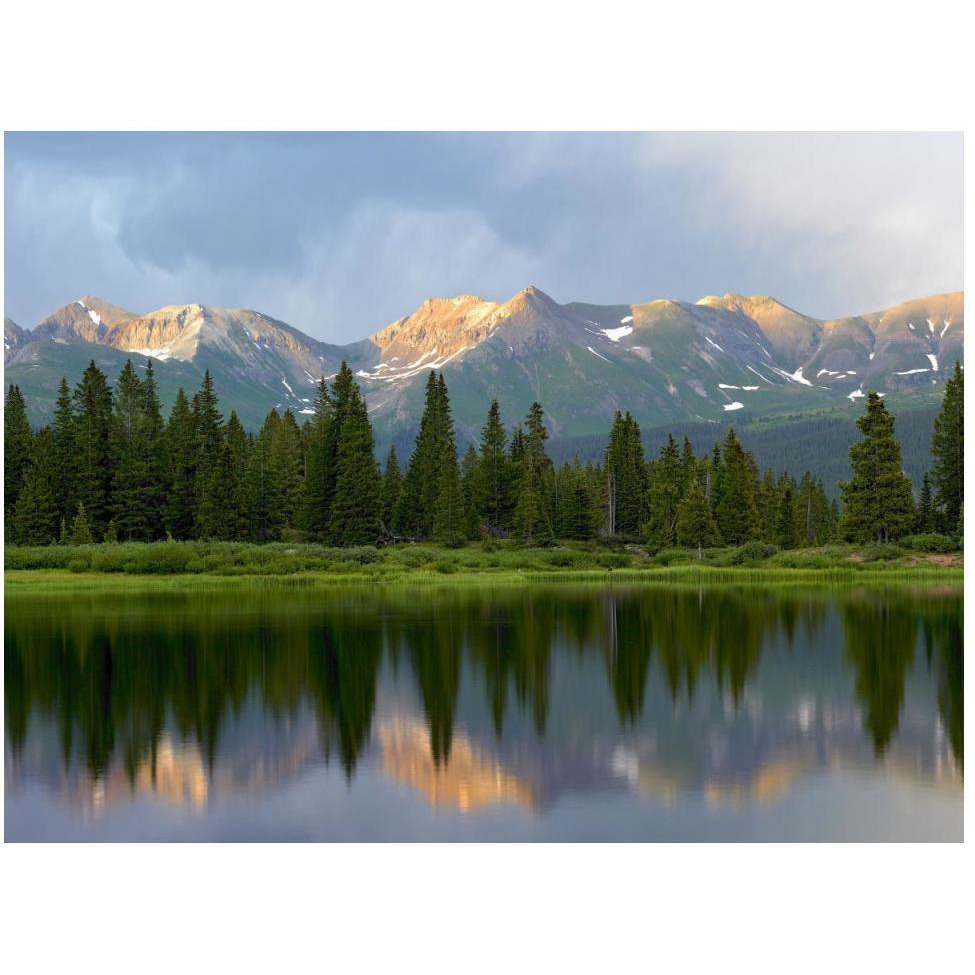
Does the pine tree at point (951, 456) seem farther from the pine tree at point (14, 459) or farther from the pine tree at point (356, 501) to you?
the pine tree at point (14, 459)

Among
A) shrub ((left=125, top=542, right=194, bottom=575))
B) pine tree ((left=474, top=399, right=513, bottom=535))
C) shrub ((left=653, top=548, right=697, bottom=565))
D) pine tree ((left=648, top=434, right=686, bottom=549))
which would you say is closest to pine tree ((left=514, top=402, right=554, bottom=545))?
pine tree ((left=474, top=399, right=513, bottom=535))

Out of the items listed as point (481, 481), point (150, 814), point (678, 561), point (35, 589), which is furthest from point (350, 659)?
point (481, 481)

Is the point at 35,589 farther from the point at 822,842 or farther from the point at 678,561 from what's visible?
the point at 822,842

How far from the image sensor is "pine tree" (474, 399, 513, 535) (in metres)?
99.8

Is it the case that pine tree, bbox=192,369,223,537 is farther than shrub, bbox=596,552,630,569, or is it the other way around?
pine tree, bbox=192,369,223,537

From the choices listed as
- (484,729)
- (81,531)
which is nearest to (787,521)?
(81,531)

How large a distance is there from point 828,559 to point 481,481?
34384mm

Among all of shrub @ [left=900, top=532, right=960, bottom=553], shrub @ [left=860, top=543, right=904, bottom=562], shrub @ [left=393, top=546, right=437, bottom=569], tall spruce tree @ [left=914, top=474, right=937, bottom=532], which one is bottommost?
shrub @ [left=393, top=546, right=437, bottom=569]

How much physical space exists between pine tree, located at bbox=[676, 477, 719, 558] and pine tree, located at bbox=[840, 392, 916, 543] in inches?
527

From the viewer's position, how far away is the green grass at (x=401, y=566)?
2611 inches

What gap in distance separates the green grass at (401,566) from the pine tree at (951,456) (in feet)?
28.3

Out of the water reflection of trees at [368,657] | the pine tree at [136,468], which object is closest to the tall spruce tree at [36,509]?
the pine tree at [136,468]

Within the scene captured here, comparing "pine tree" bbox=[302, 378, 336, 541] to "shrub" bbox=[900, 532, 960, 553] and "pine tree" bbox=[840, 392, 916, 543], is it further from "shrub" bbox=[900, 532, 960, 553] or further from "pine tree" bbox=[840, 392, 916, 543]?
"shrub" bbox=[900, 532, 960, 553]

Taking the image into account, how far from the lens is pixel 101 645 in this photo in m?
35.1
